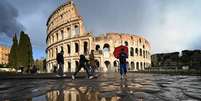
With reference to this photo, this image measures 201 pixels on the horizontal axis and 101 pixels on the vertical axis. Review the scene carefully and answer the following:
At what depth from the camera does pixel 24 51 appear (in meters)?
66.5

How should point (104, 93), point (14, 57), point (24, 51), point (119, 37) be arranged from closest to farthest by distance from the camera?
1. point (104, 93)
2. point (119, 37)
3. point (14, 57)
4. point (24, 51)

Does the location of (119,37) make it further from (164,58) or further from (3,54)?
(3,54)

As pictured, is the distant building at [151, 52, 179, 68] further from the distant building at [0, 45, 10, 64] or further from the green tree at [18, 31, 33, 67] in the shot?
the distant building at [0, 45, 10, 64]

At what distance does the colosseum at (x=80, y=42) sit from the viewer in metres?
59.2

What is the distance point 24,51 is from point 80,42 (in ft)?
50.3

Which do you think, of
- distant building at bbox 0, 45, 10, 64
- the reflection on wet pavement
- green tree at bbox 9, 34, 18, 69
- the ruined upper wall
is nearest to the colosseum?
the ruined upper wall

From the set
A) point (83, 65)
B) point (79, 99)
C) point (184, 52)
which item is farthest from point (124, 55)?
point (184, 52)

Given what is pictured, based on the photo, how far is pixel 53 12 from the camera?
238 feet

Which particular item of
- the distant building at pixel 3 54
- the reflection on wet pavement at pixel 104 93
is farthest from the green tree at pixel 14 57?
the distant building at pixel 3 54

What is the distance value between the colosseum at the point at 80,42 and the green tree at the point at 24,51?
5.45 metres

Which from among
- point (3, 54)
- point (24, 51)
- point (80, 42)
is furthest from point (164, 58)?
point (3, 54)

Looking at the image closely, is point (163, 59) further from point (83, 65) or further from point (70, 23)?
point (83, 65)

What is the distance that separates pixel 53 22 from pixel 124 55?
58.8 metres

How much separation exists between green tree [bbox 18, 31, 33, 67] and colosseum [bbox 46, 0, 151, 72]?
5.45 metres
